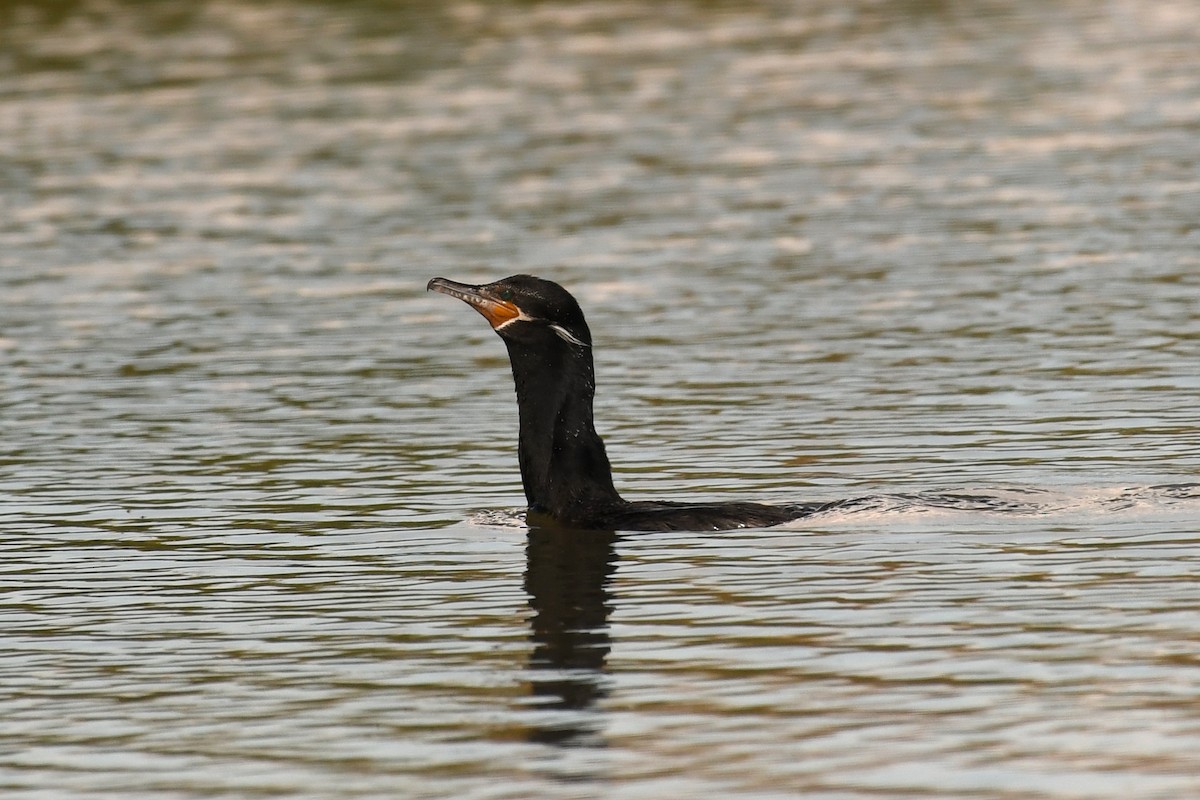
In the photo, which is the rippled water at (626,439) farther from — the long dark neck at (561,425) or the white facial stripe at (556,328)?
the white facial stripe at (556,328)

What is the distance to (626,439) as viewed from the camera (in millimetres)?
22359

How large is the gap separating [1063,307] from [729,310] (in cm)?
375

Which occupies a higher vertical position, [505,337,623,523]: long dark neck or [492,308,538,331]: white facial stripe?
[492,308,538,331]: white facial stripe

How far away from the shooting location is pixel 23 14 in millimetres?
67938

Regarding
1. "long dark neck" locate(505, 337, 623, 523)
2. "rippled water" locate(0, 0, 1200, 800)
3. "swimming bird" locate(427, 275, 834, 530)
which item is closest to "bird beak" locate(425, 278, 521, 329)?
"swimming bird" locate(427, 275, 834, 530)

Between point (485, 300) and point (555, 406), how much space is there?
91cm

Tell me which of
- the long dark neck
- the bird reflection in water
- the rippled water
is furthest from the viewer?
the long dark neck

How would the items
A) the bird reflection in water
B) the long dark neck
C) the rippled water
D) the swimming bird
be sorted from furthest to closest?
1. the long dark neck
2. the swimming bird
3. the bird reflection in water
4. the rippled water

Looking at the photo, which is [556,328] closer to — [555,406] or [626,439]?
[555,406]

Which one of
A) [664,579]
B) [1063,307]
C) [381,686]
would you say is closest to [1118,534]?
[664,579]

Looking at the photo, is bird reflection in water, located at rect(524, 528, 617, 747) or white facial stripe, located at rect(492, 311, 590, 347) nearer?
bird reflection in water, located at rect(524, 528, 617, 747)

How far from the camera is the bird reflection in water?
42.4ft

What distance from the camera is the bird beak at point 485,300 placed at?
18.4 metres

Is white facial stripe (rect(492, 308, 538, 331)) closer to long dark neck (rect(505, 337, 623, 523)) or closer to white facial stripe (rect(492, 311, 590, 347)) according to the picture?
white facial stripe (rect(492, 311, 590, 347))
